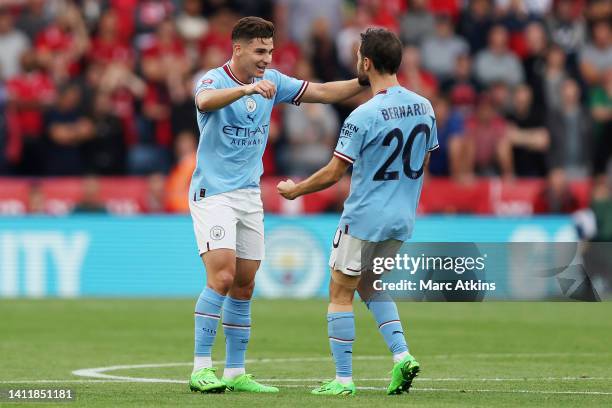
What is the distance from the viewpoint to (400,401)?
29.9 ft

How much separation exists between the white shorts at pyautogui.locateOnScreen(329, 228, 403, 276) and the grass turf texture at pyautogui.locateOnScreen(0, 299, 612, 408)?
865 mm

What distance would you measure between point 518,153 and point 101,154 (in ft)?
22.3

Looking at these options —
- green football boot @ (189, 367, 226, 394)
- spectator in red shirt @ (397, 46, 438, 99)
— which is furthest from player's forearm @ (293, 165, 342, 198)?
spectator in red shirt @ (397, 46, 438, 99)

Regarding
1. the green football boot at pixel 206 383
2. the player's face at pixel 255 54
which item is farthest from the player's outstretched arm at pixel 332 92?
the green football boot at pixel 206 383

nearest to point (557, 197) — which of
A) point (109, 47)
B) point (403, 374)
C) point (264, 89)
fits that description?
point (109, 47)

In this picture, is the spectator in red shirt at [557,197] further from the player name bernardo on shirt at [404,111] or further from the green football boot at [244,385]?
the player name bernardo on shirt at [404,111]

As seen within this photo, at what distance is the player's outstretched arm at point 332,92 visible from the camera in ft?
34.2

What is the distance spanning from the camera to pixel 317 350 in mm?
13773

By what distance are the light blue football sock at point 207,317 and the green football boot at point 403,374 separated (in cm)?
130

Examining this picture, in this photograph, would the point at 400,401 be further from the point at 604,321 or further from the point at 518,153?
the point at 518,153

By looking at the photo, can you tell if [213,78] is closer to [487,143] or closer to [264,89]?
[264,89]

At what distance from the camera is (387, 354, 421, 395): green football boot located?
9.39 meters

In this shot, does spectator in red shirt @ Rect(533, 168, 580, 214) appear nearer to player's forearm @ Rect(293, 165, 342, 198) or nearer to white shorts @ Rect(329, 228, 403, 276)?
white shorts @ Rect(329, 228, 403, 276)

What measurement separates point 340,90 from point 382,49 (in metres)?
1.09
